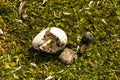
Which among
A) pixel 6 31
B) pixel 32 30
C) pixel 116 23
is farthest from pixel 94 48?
pixel 6 31

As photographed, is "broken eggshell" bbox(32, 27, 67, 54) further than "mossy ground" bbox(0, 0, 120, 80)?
No

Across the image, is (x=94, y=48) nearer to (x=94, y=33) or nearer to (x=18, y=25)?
(x=94, y=33)

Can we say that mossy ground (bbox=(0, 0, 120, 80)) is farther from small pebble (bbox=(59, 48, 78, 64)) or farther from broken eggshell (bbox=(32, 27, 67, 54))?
broken eggshell (bbox=(32, 27, 67, 54))

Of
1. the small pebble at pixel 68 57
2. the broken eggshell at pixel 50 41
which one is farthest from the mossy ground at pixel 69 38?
the broken eggshell at pixel 50 41

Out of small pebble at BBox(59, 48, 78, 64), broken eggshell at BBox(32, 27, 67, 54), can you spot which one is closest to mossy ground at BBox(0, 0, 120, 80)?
small pebble at BBox(59, 48, 78, 64)

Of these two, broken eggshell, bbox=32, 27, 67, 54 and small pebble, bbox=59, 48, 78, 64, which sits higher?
broken eggshell, bbox=32, 27, 67, 54
